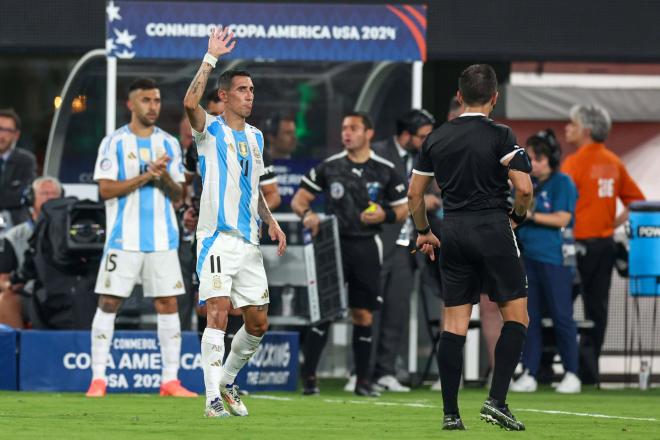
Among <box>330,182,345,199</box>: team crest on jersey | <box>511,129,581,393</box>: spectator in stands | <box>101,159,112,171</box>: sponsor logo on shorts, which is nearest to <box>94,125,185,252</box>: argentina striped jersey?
<box>101,159,112,171</box>: sponsor logo on shorts

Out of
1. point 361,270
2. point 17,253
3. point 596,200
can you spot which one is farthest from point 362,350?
point 17,253

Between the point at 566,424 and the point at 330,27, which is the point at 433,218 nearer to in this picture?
the point at 330,27

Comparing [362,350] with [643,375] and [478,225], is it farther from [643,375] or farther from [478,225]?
[478,225]

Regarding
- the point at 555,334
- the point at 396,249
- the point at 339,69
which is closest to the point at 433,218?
the point at 396,249

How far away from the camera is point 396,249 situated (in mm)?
14055

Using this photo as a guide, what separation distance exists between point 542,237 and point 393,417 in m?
4.19

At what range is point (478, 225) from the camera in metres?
8.79

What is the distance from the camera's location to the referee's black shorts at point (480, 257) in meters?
8.77

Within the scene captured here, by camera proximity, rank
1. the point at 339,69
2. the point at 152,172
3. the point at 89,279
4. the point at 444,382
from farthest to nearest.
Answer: the point at 339,69, the point at 89,279, the point at 152,172, the point at 444,382

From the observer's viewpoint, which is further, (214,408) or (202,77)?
(214,408)

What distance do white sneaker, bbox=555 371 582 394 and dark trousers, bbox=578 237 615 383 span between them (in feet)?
3.17

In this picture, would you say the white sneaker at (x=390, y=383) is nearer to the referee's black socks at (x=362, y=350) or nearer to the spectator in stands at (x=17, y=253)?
the referee's black socks at (x=362, y=350)

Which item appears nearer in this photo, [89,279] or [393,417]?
[393,417]

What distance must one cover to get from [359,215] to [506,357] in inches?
175
